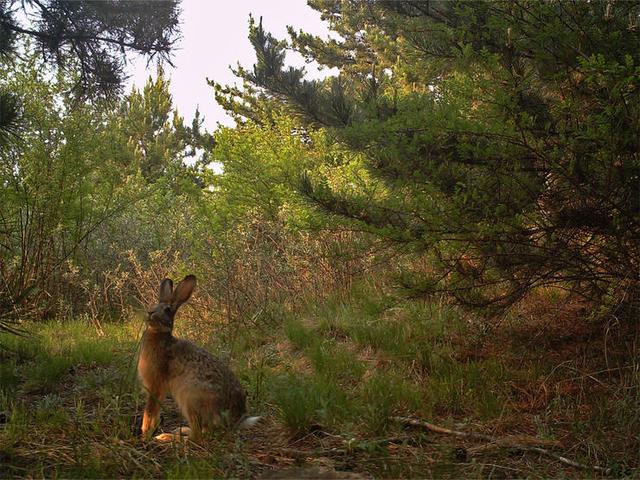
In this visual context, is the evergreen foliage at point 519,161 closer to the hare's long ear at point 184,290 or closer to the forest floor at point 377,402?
the forest floor at point 377,402

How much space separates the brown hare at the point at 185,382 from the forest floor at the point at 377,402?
0.16m

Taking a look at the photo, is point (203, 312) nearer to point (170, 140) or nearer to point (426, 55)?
point (426, 55)

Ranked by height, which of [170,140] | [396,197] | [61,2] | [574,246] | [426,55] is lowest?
[574,246]

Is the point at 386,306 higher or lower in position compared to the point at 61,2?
lower

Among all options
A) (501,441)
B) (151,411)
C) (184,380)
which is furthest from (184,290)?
(501,441)

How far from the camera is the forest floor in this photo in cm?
354

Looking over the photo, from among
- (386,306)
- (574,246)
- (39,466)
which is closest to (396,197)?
(386,306)

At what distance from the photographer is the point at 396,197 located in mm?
5043

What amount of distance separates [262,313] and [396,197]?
3.37 m

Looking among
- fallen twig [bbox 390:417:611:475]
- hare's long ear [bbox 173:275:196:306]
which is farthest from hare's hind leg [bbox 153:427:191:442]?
fallen twig [bbox 390:417:611:475]

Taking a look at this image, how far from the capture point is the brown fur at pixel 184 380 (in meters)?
3.89

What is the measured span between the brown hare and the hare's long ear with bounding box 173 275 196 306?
6 centimetres

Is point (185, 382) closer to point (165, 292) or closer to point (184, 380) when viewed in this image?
point (184, 380)

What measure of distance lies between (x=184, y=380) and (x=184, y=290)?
2.17 feet
